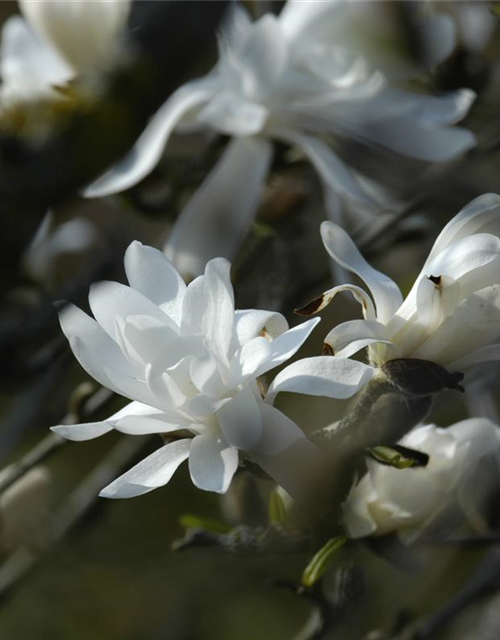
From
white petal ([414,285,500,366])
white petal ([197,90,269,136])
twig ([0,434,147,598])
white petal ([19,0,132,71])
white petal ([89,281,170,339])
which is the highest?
white petal ([19,0,132,71])

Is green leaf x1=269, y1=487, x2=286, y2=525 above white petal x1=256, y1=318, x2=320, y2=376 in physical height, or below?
below

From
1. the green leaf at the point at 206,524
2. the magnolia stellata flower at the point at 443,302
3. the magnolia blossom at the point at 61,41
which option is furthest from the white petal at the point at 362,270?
the magnolia blossom at the point at 61,41

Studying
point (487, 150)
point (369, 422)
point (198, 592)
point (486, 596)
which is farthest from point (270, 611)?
point (369, 422)

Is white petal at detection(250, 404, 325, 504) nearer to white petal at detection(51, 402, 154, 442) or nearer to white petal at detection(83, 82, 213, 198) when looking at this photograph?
white petal at detection(51, 402, 154, 442)

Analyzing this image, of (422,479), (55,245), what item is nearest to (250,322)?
(422,479)

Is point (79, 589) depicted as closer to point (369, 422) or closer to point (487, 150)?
point (487, 150)

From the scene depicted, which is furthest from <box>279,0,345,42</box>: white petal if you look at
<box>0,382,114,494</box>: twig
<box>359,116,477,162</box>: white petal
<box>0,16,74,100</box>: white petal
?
<box>0,382,114,494</box>: twig

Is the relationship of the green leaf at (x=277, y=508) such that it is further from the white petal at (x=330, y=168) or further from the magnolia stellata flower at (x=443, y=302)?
the white petal at (x=330, y=168)
